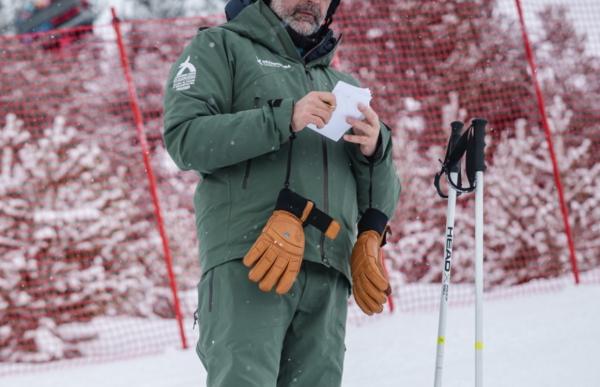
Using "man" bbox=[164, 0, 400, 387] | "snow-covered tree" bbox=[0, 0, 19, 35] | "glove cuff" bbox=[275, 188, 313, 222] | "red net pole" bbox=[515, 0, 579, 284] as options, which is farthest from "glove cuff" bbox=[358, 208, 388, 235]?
"snow-covered tree" bbox=[0, 0, 19, 35]

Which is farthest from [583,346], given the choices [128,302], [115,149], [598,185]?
[115,149]

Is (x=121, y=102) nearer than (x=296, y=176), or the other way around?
(x=296, y=176)

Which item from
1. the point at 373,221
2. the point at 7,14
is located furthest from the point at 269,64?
the point at 7,14

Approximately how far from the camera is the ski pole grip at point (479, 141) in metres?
2.33

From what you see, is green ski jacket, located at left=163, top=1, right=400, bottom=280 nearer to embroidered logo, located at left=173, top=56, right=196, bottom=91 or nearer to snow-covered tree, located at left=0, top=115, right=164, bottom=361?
embroidered logo, located at left=173, top=56, right=196, bottom=91

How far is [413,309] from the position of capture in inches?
213

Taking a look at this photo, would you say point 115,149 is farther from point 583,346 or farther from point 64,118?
point 583,346

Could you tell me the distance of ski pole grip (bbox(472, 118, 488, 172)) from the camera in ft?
7.63

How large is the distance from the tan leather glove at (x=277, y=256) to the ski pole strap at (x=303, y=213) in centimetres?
4

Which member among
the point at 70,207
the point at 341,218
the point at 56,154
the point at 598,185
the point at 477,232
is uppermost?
the point at 341,218

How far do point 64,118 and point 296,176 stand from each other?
4555mm

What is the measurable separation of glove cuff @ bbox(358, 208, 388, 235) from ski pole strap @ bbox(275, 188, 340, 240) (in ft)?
0.85

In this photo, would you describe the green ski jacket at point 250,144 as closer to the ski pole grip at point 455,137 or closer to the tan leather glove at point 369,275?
the tan leather glove at point 369,275

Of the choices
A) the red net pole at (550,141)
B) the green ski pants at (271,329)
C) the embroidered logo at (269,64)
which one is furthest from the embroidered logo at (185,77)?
the red net pole at (550,141)
